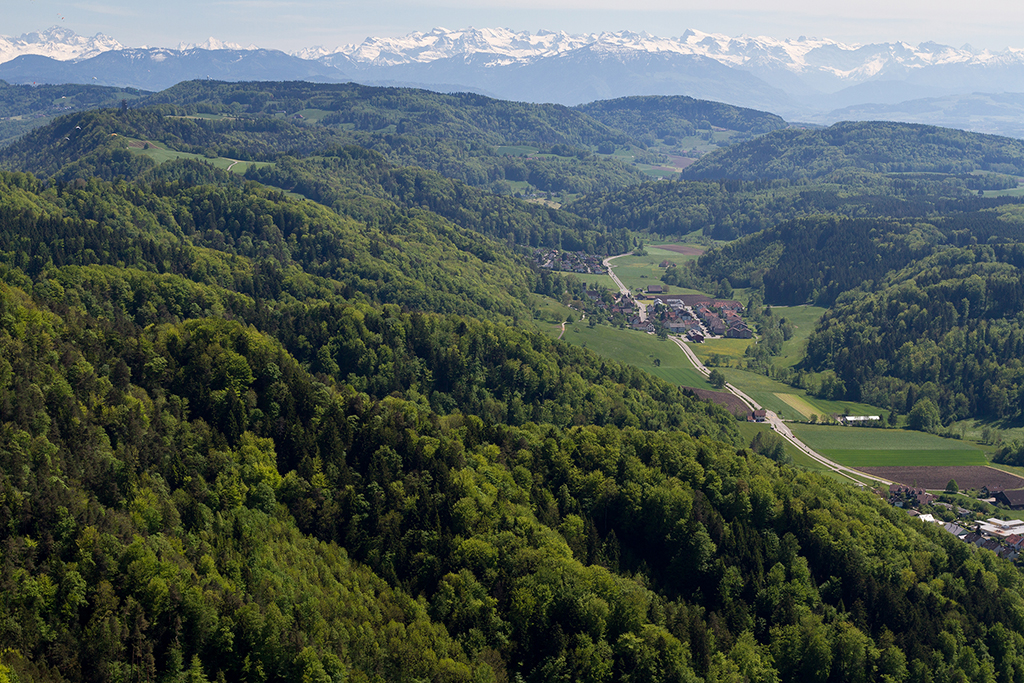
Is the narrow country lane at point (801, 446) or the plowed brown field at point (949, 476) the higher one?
the plowed brown field at point (949, 476)

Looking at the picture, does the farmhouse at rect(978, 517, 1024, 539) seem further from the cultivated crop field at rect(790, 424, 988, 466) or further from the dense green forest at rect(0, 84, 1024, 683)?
the cultivated crop field at rect(790, 424, 988, 466)

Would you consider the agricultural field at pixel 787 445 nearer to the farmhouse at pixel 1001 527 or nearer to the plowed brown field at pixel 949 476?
the plowed brown field at pixel 949 476

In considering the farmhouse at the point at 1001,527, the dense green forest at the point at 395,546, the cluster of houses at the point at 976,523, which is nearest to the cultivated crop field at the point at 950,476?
the cluster of houses at the point at 976,523

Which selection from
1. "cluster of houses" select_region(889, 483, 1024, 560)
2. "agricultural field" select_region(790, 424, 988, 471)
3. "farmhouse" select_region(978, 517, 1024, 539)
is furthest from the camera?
"agricultural field" select_region(790, 424, 988, 471)

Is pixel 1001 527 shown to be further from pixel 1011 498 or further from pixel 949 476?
pixel 949 476

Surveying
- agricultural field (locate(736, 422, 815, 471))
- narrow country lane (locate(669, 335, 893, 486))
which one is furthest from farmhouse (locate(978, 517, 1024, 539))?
agricultural field (locate(736, 422, 815, 471))

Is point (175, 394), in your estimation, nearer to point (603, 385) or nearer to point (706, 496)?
point (706, 496)

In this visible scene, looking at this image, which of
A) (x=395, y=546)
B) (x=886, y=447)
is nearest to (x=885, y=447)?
(x=886, y=447)

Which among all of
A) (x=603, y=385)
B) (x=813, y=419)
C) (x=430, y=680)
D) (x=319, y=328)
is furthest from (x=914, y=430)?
(x=430, y=680)
